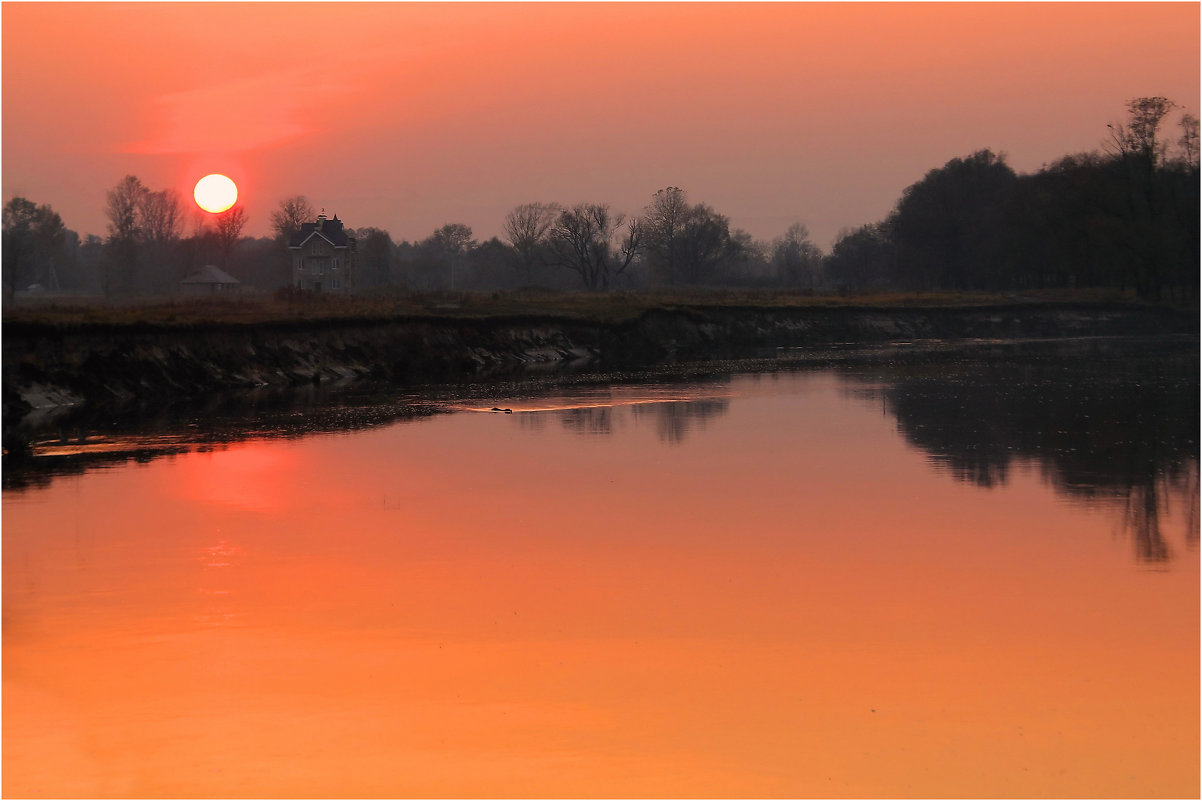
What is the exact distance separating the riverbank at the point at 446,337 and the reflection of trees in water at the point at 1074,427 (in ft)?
70.3

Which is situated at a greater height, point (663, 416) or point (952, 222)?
point (952, 222)

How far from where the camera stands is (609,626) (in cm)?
1386

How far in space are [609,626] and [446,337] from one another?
5228 cm

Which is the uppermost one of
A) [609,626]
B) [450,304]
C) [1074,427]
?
[450,304]

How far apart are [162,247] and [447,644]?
606 feet

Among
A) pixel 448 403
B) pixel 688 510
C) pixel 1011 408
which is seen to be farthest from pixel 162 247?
pixel 688 510

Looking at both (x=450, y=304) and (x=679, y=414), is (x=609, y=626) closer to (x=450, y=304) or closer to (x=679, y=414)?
(x=679, y=414)

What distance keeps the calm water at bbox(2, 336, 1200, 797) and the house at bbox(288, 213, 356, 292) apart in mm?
118859

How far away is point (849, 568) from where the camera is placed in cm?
1650

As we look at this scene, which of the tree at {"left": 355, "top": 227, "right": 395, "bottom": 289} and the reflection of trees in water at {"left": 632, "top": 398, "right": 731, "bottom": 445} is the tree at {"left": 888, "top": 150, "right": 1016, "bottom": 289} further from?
the reflection of trees in water at {"left": 632, "top": 398, "right": 731, "bottom": 445}

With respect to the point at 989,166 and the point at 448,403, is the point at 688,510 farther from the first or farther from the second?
the point at 989,166

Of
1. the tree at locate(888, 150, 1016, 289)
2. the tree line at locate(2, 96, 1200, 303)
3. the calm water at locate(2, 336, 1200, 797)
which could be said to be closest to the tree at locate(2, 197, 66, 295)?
the tree line at locate(2, 96, 1200, 303)

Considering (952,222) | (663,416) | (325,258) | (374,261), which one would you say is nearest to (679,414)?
(663,416)

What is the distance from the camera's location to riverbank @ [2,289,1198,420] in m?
45.2
